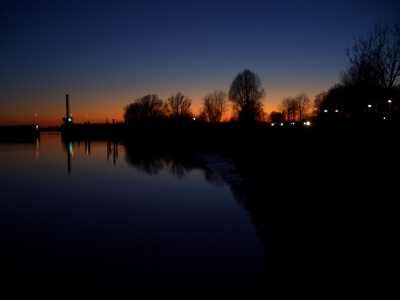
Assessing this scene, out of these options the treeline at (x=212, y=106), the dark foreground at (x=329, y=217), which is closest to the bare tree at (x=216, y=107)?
the treeline at (x=212, y=106)

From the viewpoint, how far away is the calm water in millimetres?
8445

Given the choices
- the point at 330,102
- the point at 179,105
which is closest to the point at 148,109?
the point at 179,105

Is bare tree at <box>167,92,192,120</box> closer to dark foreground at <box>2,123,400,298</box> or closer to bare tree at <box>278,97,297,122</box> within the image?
bare tree at <box>278,97,297,122</box>

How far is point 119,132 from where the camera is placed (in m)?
102

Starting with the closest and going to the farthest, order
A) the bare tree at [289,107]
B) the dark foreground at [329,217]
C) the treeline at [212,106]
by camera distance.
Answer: the dark foreground at [329,217]
the treeline at [212,106]
the bare tree at [289,107]

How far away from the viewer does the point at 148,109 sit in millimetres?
124188

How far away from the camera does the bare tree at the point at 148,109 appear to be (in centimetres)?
12281

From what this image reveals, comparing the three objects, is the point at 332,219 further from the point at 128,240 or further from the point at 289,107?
the point at 289,107

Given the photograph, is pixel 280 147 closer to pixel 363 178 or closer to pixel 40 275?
pixel 363 178

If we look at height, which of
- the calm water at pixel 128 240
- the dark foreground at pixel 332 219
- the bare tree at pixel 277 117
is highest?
the bare tree at pixel 277 117

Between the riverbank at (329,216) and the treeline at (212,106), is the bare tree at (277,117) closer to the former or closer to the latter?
the treeline at (212,106)

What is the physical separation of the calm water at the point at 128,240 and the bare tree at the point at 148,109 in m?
102

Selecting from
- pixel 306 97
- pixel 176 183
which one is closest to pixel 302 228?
pixel 176 183

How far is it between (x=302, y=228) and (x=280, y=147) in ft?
63.3
